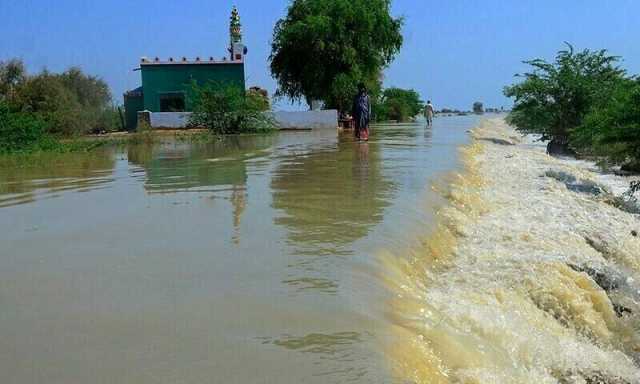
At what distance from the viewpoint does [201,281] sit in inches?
171

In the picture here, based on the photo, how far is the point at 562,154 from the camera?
23469 mm

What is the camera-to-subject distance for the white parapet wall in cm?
2970

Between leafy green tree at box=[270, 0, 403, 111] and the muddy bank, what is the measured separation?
887 inches

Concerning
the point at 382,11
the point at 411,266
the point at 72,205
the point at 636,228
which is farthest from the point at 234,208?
the point at 382,11

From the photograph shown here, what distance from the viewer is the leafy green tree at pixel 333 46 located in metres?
31.0

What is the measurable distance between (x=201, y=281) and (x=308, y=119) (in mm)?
26990

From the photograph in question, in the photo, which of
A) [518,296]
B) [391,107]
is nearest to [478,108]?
[391,107]

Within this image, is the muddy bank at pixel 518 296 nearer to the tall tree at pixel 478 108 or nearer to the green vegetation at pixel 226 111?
the green vegetation at pixel 226 111

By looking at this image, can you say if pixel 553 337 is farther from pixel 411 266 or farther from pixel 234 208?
pixel 234 208

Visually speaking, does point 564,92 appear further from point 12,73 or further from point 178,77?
point 12,73

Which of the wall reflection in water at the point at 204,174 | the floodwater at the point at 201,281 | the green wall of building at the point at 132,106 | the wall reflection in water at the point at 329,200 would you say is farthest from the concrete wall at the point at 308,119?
the floodwater at the point at 201,281

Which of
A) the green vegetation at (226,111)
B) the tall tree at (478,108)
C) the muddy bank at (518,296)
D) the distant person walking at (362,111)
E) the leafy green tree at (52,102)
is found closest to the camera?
the muddy bank at (518,296)

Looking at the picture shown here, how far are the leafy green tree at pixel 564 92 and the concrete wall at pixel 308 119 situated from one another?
9300 millimetres

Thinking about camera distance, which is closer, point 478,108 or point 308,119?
point 308,119
